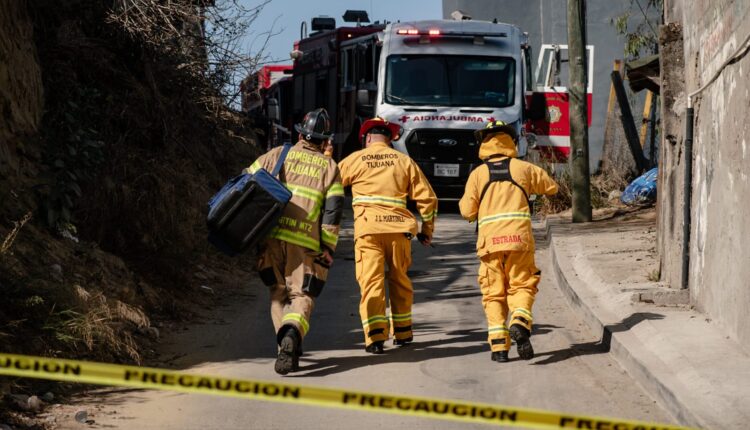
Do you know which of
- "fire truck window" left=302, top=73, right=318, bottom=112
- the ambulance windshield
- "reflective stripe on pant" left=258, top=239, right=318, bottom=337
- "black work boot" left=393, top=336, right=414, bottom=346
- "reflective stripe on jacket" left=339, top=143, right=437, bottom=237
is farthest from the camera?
"fire truck window" left=302, top=73, right=318, bottom=112

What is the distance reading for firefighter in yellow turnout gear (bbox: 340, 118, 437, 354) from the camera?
362 inches

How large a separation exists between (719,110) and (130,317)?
194 inches

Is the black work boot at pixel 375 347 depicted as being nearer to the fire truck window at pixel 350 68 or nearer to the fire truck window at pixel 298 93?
the fire truck window at pixel 350 68

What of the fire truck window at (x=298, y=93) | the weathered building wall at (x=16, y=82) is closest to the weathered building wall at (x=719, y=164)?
the weathered building wall at (x=16, y=82)

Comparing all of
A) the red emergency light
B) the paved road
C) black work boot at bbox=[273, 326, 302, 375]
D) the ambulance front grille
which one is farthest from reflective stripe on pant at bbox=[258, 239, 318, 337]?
the red emergency light

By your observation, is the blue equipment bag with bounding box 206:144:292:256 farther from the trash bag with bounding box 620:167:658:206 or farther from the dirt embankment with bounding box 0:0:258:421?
the trash bag with bounding box 620:167:658:206

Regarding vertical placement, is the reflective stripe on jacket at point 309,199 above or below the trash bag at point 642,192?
above

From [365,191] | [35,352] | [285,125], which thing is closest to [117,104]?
[365,191]

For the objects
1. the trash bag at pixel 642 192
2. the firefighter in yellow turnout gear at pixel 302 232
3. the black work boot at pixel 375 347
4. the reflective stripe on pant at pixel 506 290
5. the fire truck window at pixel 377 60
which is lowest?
the trash bag at pixel 642 192

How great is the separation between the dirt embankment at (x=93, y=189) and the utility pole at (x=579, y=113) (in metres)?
5.59

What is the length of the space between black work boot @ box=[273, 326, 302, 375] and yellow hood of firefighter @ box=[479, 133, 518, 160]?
2.11 m

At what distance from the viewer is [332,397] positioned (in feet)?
14.1

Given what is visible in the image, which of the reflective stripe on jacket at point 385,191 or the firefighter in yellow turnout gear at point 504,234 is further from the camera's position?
the reflective stripe on jacket at point 385,191

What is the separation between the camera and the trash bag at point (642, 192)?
764 inches
